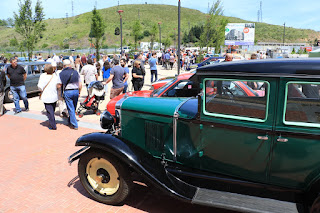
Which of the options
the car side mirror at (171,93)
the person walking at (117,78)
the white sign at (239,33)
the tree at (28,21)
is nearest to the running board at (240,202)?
the car side mirror at (171,93)

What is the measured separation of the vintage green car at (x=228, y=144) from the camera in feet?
9.47

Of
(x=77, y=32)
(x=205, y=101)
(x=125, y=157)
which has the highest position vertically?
(x=77, y=32)

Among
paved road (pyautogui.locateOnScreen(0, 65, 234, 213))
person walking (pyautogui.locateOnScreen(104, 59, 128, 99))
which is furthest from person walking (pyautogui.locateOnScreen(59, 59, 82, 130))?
person walking (pyautogui.locateOnScreen(104, 59, 128, 99))

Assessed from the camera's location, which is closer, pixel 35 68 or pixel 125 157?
pixel 125 157

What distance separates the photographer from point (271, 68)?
295cm

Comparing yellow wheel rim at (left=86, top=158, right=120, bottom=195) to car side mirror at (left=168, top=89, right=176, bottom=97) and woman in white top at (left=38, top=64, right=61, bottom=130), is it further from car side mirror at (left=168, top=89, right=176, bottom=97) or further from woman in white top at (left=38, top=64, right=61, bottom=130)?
woman in white top at (left=38, top=64, right=61, bottom=130)

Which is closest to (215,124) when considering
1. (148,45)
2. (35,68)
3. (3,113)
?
(3,113)

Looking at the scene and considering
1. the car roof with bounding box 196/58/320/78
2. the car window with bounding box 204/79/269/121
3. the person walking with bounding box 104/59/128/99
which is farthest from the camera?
the person walking with bounding box 104/59/128/99

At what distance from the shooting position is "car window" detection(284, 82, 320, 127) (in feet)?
9.35

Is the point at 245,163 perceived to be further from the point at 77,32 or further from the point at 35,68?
the point at 77,32

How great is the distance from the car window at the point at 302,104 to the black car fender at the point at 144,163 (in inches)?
58.7

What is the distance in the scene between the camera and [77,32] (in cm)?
8538

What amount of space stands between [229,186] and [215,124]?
821 mm

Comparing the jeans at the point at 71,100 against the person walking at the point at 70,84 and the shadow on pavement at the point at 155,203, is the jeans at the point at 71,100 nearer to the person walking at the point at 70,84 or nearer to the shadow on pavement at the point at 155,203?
the person walking at the point at 70,84
